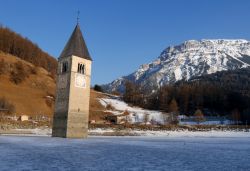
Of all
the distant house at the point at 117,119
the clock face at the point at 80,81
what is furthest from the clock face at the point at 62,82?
the distant house at the point at 117,119

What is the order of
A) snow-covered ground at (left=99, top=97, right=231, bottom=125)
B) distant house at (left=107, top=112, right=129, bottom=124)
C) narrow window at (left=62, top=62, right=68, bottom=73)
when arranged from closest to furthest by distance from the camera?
narrow window at (left=62, top=62, right=68, bottom=73) → distant house at (left=107, top=112, right=129, bottom=124) → snow-covered ground at (left=99, top=97, right=231, bottom=125)

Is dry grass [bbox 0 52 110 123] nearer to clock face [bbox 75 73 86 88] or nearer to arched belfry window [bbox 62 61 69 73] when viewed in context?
arched belfry window [bbox 62 61 69 73]

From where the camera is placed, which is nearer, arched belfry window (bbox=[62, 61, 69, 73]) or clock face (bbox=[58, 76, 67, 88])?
clock face (bbox=[58, 76, 67, 88])

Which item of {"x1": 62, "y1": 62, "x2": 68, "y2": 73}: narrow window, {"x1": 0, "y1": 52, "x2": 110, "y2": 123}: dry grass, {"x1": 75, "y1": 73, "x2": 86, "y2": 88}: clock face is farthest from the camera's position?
{"x1": 0, "y1": 52, "x2": 110, "y2": 123}: dry grass

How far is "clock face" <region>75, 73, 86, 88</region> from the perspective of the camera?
49497 mm

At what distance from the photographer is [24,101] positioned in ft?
Result: 316

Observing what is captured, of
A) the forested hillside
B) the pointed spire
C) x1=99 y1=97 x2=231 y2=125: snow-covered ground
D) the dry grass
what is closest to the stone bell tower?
the pointed spire

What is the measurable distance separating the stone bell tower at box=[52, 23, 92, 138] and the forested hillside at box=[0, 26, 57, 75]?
102 m

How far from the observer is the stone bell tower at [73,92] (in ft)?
156

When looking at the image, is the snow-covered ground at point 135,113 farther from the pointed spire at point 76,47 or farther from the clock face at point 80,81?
the clock face at point 80,81

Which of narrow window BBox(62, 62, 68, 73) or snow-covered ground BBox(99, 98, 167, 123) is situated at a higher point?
narrow window BBox(62, 62, 68, 73)

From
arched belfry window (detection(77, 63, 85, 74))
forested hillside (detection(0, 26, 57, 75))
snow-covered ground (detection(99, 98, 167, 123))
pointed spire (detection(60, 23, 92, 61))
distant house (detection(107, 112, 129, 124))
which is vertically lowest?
distant house (detection(107, 112, 129, 124))

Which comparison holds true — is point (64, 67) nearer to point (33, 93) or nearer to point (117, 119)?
point (117, 119)

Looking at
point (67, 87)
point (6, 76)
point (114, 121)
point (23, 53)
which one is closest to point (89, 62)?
point (67, 87)
